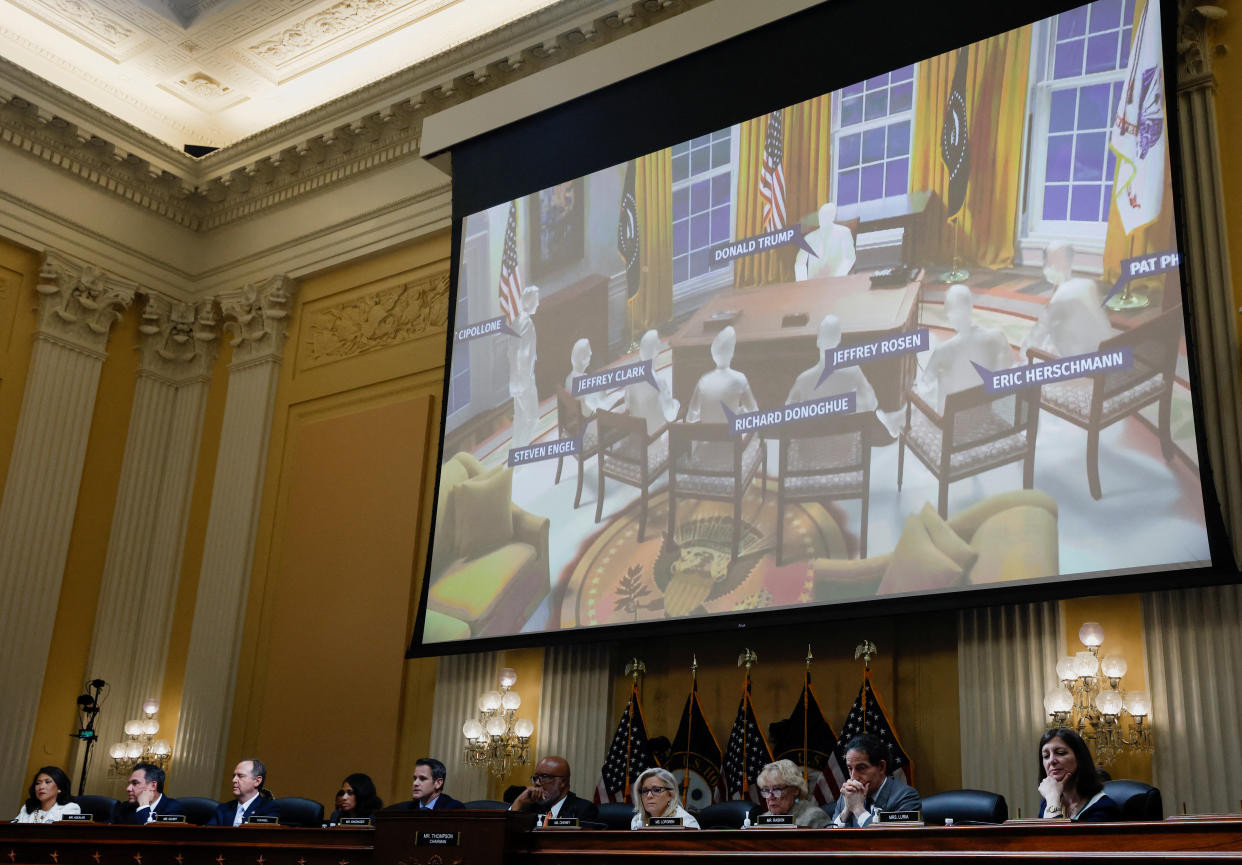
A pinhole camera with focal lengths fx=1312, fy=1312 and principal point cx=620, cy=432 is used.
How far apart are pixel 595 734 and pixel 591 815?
130 cm

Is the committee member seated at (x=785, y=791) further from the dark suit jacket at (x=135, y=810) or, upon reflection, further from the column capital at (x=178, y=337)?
A: the column capital at (x=178, y=337)

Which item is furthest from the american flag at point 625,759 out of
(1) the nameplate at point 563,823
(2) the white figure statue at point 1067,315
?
(2) the white figure statue at point 1067,315

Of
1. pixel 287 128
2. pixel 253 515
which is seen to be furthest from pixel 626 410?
pixel 287 128

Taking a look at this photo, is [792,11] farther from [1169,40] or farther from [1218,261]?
[1218,261]

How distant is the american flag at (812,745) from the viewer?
6.52m

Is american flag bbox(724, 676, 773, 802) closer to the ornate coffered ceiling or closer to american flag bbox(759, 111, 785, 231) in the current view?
american flag bbox(759, 111, 785, 231)

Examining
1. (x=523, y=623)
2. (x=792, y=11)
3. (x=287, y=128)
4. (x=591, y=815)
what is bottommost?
(x=591, y=815)

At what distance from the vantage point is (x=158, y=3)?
10258 millimetres

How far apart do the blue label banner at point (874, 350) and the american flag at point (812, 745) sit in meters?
1.64

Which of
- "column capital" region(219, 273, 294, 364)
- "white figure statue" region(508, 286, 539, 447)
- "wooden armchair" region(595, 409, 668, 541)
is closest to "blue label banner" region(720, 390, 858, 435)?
"wooden armchair" region(595, 409, 668, 541)

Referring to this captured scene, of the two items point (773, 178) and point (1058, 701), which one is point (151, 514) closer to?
point (773, 178)

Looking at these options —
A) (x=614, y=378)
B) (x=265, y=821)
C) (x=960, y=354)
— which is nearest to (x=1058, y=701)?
(x=960, y=354)

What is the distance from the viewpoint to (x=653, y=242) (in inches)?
309

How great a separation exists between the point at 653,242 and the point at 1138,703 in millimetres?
3753
